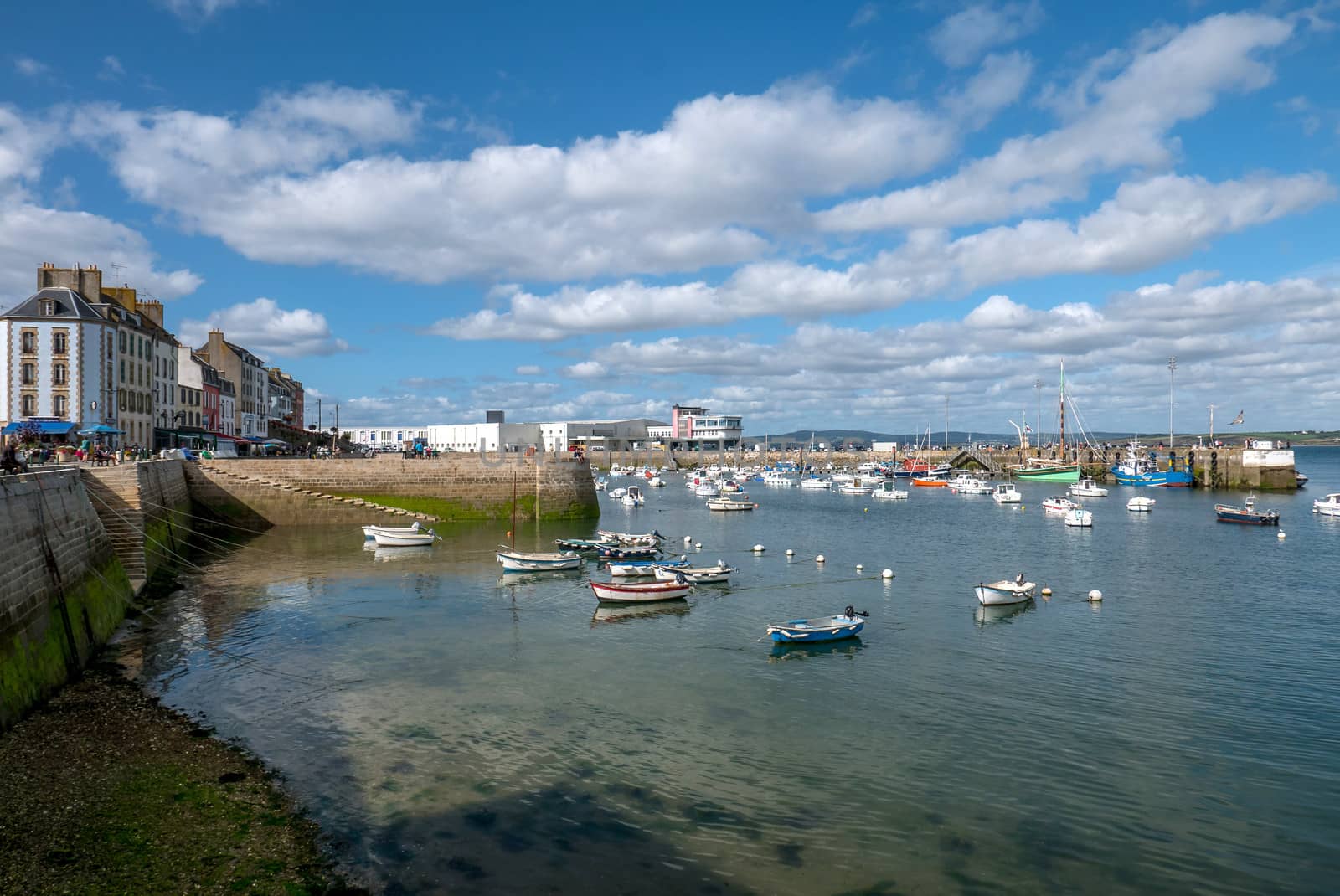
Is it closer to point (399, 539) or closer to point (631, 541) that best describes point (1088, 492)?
point (631, 541)

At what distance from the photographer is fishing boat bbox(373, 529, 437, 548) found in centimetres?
4797

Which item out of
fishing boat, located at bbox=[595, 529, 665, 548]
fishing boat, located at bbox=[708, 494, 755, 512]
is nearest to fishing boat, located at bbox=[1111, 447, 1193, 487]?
fishing boat, located at bbox=[708, 494, 755, 512]

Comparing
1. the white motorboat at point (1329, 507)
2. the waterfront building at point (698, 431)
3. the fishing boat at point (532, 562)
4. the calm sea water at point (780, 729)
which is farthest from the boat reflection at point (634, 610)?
the waterfront building at point (698, 431)

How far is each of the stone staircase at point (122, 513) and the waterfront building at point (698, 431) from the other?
505 feet

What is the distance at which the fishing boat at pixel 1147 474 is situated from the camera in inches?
4373

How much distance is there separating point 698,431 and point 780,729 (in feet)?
549

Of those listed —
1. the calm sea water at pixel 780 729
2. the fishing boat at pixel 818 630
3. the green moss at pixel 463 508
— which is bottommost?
the calm sea water at pixel 780 729

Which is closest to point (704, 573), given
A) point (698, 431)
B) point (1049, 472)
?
point (1049, 472)

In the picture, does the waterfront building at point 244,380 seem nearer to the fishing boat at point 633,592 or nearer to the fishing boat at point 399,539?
the fishing boat at point 399,539

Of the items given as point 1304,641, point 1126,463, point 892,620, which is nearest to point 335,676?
point 892,620

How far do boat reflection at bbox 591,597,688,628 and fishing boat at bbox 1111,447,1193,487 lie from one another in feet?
332

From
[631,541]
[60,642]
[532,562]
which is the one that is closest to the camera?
[60,642]

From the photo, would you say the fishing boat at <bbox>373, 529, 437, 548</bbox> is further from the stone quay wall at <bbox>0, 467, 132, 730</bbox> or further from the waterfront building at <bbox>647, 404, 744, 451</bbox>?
the waterfront building at <bbox>647, 404, 744, 451</bbox>

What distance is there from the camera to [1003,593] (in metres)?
32.9
